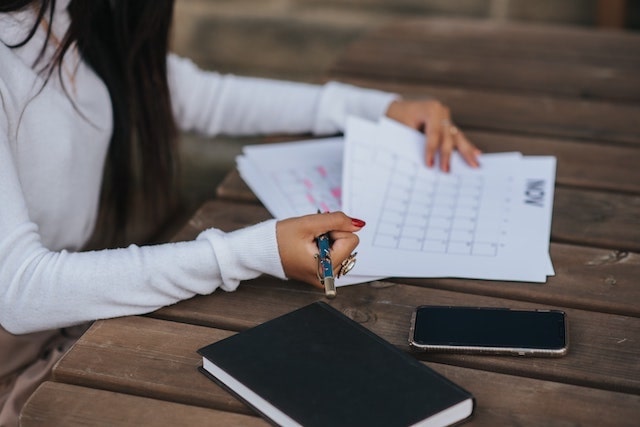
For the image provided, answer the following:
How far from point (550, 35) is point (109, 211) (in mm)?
1032

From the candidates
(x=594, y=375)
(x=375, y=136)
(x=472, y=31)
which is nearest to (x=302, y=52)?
(x=472, y=31)

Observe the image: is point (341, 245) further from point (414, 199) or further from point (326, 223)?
point (414, 199)

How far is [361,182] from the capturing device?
1321mm

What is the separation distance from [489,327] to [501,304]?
66 millimetres

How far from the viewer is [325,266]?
105 centimetres

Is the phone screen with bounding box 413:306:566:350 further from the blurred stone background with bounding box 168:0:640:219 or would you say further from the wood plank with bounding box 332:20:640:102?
the blurred stone background with bounding box 168:0:640:219

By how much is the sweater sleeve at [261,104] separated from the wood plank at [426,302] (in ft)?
1.79

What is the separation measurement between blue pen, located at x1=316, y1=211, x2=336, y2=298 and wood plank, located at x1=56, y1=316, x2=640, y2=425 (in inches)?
5.1

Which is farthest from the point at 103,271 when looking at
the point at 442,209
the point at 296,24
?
the point at 296,24

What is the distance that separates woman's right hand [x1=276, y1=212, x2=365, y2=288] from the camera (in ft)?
3.52

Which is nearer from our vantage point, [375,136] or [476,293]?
[476,293]

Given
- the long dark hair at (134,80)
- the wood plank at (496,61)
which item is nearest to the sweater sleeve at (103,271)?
the long dark hair at (134,80)

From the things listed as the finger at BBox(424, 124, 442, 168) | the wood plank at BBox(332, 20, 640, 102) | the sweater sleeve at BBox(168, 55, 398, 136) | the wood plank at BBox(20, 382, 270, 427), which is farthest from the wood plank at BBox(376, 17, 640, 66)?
the wood plank at BBox(20, 382, 270, 427)

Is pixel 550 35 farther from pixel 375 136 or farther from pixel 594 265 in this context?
pixel 594 265
